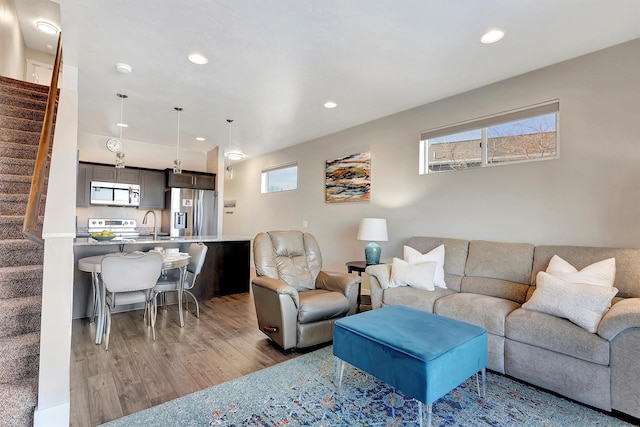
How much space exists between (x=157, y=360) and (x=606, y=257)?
12.3 ft

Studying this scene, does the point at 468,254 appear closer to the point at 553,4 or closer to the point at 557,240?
the point at 557,240

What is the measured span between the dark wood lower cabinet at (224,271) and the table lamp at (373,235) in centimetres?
212

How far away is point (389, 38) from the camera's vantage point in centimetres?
249

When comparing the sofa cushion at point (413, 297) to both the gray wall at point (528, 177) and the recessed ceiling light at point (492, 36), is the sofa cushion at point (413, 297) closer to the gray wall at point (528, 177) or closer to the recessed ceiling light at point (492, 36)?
the gray wall at point (528, 177)

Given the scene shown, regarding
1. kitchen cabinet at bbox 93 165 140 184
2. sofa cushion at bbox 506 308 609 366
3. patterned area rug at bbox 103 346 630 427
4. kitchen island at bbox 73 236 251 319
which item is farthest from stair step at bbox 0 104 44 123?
sofa cushion at bbox 506 308 609 366

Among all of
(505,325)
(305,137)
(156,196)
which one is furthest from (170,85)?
(505,325)

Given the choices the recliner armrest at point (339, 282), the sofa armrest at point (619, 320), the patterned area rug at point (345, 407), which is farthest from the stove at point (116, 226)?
the sofa armrest at point (619, 320)

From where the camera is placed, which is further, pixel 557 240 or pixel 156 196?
pixel 156 196

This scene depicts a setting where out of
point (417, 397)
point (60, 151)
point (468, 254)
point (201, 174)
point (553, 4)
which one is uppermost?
point (553, 4)

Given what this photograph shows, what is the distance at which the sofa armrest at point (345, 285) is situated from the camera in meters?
3.10

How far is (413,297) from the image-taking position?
2.93m

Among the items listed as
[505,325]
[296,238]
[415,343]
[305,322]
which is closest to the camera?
[415,343]

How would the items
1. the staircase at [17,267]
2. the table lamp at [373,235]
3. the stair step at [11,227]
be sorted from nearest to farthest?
the staircase at [17,267] < the stair step at [11,227] < the table lamp at [373,235]

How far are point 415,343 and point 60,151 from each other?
2.43 metres
